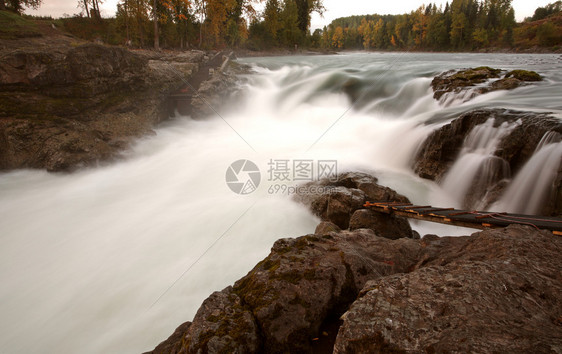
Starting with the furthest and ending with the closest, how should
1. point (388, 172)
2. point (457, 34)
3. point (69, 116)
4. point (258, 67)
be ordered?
point (457, 34), point (258, 67), point (69, 116), point (388, 172)

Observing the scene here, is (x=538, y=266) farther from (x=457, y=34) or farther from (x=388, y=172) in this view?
(x=457, y=34)

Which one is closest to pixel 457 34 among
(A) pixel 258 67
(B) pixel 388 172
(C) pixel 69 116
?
(A) pixel 258 67

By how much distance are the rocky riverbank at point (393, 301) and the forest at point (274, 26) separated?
926 inches

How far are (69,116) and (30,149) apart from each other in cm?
166

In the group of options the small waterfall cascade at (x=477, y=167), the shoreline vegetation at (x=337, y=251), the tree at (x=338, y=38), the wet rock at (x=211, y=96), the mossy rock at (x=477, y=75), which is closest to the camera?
the shoreline vegetation at (x=337, y=251)

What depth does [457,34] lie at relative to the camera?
209 ft

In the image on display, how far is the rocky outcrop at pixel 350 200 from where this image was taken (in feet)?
16.2

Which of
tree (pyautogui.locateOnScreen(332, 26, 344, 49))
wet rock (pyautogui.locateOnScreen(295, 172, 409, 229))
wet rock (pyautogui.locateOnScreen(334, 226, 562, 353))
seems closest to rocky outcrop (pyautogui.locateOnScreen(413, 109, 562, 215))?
wet rock (pyautogui.locateOnScreen(295, 172, 409, 229))

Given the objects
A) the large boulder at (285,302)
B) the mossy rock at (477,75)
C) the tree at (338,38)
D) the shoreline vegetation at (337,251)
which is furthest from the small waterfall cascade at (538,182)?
the tree at (338,38)

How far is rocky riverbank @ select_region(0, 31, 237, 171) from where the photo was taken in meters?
8.59

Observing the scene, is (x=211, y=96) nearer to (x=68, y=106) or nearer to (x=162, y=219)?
(x=68, y=106)

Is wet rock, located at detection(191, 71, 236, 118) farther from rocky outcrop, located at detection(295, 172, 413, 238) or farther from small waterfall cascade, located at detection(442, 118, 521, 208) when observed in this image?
small waterfall cascade, located at detection(442, 118, 521, 208)

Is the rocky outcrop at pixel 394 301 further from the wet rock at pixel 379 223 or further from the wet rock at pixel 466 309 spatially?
the wet rock at pixel 379 223

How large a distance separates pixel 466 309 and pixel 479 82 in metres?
12.1
